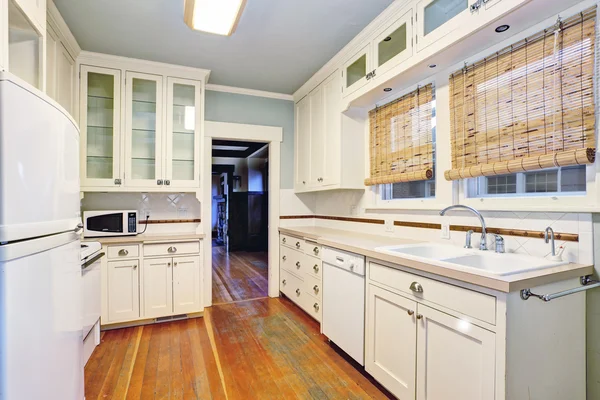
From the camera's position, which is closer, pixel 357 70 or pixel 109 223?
pixel 357 70

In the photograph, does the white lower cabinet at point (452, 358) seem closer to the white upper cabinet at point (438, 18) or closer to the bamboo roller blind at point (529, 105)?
the bamboo roller blind at point (529, 105)

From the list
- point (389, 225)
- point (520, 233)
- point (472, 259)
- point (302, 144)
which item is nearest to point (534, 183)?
point (520, 233)

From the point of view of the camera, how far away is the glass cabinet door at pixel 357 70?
2510 mm

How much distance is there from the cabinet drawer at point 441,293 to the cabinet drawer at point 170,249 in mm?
1954

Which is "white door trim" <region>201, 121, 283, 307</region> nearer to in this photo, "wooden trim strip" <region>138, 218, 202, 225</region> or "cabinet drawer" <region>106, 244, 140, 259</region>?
"wooden trim strip" <region>138, 218, 202, 225</region>

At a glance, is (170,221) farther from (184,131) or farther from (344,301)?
(344,301)

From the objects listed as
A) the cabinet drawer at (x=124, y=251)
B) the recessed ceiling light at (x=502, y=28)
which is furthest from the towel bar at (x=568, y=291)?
the cabinet drawer at (x=124, y=251)

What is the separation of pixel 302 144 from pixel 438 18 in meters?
2.15

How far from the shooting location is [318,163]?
11.1ft

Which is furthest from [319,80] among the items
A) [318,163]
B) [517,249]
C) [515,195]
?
[517,249]

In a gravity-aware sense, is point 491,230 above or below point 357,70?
below

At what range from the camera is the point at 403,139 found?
2.54 meters

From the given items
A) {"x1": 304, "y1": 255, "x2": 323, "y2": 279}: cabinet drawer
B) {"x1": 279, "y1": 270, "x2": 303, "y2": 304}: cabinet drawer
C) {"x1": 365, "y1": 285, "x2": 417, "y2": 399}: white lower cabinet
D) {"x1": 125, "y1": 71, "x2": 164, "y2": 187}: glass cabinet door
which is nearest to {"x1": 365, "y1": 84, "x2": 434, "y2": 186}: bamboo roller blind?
{"x1": 304, "y1": 255, "x2": 323, "y2": 279}: cabinet drawer

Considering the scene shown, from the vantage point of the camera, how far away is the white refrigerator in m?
0.88
